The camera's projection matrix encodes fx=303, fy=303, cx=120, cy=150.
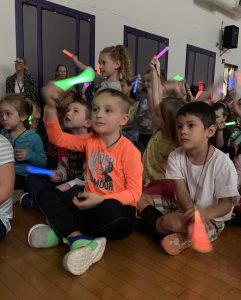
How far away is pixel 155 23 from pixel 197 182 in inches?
157

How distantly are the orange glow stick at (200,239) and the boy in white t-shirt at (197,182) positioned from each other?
26mm

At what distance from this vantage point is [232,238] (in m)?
1.50

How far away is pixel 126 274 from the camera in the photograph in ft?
3.74

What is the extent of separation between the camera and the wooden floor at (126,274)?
1.03 metres

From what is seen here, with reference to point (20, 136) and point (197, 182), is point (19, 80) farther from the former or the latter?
point (197, 182)

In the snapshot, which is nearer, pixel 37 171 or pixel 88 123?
pixel 88 123

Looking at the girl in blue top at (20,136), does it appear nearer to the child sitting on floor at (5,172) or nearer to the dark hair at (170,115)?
the child sitting on floor at (5,172)

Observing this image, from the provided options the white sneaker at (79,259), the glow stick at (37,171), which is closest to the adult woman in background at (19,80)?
the glow stick at (37,171)

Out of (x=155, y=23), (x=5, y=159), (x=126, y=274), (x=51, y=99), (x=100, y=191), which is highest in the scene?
(x=155, y=23)

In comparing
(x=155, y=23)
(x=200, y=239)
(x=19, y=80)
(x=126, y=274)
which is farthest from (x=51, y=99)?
(x=155, y=23)

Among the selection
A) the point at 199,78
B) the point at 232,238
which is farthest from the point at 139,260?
the point at 199,78

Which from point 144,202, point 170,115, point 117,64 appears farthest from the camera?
point 117,64

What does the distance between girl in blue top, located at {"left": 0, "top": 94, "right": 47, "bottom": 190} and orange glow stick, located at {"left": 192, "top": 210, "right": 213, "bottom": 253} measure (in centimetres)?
110

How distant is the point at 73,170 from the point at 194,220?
0.84 meters
